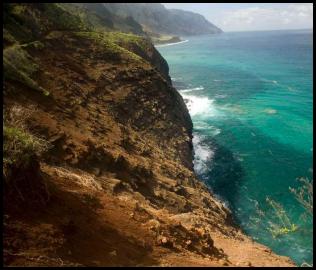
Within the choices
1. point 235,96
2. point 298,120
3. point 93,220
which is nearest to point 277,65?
point 235,96

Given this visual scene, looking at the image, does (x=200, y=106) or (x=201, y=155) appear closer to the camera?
(x=201, y=155)

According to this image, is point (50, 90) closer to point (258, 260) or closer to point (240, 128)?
point (258, 260)

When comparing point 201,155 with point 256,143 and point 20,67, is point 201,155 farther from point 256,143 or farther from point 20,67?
point 20,67

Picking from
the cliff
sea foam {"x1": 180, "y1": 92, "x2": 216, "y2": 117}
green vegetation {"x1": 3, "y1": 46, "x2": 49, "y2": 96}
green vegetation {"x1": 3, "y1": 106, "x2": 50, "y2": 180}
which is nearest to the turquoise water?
sea foam {"x1": 180, "y1": 92, "x2": 216, "y2": 117}

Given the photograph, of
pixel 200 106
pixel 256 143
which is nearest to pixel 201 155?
pixel 256 143

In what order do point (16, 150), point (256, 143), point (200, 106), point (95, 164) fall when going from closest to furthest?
point (16, 150), point (95, 164), point (256, 143), point (200, 106)

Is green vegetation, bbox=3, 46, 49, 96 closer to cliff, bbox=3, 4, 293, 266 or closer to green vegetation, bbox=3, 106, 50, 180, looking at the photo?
cliff, bbox=3, 4, 293, 266

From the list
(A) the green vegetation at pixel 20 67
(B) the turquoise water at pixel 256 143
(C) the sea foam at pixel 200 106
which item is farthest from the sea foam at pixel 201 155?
(A) the green vegetation at pixel 20 67
